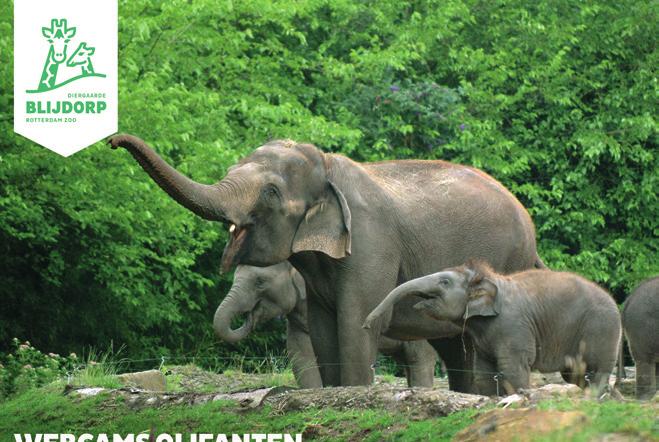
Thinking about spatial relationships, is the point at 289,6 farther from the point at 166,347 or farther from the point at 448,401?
the point at 448,401

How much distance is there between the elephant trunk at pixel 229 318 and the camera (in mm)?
15430

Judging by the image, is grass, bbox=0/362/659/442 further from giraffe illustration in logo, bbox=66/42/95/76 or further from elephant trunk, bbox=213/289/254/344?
giraffe illustration in logo, bbox=66/42/95/76

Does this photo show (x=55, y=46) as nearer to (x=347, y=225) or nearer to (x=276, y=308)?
(x=276, y=308)

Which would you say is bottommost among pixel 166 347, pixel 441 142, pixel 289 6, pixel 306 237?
pixel 166 347

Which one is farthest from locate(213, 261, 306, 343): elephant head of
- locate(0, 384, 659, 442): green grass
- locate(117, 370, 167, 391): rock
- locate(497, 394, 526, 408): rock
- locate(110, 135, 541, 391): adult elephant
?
locate(497, 394, 526, 408): rock

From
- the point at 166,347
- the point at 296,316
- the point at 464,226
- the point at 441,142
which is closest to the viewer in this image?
the point at 464,226

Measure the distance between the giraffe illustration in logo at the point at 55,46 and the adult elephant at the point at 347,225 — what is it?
29.2ft

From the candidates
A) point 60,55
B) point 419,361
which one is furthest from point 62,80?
point 419,361

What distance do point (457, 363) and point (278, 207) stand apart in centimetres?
281

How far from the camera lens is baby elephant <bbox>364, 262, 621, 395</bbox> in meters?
11.3

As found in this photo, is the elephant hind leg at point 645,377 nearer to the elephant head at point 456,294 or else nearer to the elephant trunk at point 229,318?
the elephant head at point 456,294

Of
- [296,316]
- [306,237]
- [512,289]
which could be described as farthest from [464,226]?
[296,316]

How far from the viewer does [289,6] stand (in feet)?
79.5

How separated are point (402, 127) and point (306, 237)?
13360mm
